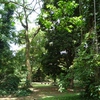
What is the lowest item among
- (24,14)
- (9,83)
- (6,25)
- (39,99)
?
(39,99)

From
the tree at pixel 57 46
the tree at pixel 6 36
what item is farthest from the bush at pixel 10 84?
the tree at pixel 57 46

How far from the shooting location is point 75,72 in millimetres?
7906

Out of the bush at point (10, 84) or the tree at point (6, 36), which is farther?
the tree at point (6, 36)

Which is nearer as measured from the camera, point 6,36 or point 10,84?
point 10,84

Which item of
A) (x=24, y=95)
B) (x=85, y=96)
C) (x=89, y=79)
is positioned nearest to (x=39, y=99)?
(x=24, y=95)

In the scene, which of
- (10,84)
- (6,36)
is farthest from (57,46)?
(10,84)

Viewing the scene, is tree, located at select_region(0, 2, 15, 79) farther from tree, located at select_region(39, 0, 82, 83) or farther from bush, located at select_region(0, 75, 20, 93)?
tree, located at select_region(39, 0, 82, 83)

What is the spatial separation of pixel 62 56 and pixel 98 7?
8.20 meters

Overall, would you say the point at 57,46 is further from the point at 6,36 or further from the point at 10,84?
the point at 10,84

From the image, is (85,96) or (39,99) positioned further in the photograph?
(39,99)

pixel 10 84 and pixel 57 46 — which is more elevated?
pixel 57 46

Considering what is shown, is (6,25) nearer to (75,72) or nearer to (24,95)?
(24,95)

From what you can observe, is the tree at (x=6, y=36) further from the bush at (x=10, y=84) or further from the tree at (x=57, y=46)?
the tree at (x=57, y=46)

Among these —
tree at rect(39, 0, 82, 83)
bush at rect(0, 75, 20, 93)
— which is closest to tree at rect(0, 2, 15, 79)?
bush at rect(0, 75, 20, 93)
